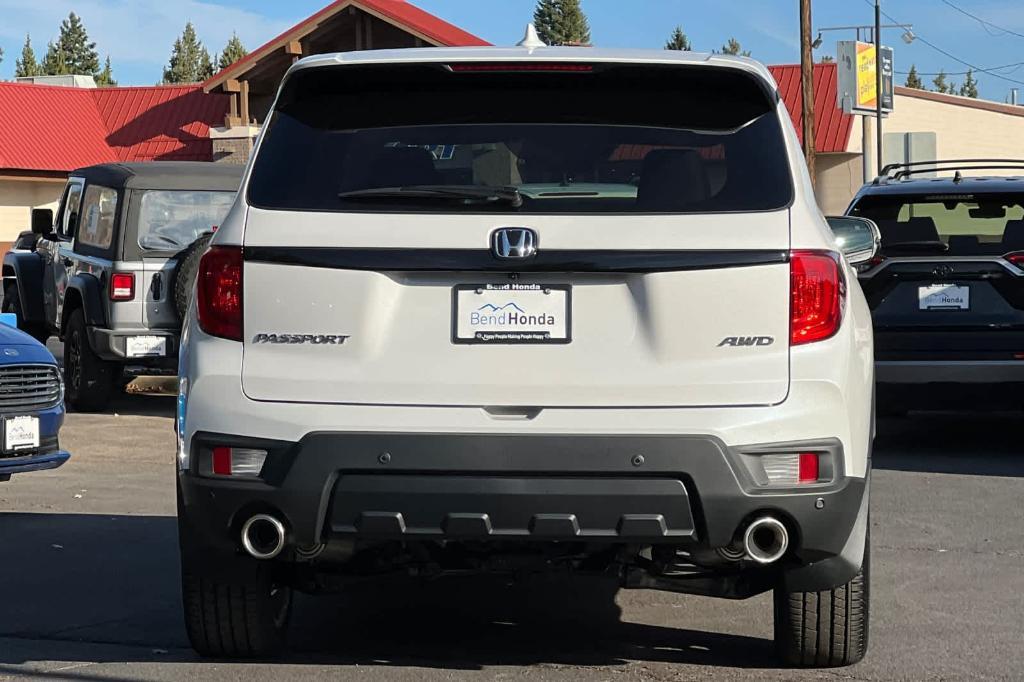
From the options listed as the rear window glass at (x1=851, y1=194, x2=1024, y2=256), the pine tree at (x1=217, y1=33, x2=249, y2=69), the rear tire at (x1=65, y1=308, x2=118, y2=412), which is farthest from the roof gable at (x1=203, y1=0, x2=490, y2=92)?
the pine tree at (x1=217, y1=33, x2=249, y2=69)

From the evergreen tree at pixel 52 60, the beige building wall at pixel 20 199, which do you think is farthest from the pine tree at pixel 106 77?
the beige building wall at pixel 20 199

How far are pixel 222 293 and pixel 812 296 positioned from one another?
68.7 inches

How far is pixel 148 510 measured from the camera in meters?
9.40

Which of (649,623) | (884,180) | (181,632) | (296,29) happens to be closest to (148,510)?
(181,632)

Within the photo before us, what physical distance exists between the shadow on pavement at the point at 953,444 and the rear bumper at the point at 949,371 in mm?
581

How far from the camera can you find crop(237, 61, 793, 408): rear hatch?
16.1ft

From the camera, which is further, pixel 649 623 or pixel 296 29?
pixel 296 29

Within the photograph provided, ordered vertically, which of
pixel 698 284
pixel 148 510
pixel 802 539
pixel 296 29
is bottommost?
pixel 148 510

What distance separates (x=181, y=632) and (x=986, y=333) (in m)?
6.34

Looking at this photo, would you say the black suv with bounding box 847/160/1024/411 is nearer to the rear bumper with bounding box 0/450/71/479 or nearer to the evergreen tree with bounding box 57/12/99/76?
the rear bumper with bounding box 0/450/71/479

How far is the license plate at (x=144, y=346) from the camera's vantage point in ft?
47.1

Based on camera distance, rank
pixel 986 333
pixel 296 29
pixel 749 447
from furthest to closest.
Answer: pixel 296 29 < pixel 986 333 < pixel 749 447

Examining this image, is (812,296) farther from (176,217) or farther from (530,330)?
(176,217)

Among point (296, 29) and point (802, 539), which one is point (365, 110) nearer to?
point (802, 539)
